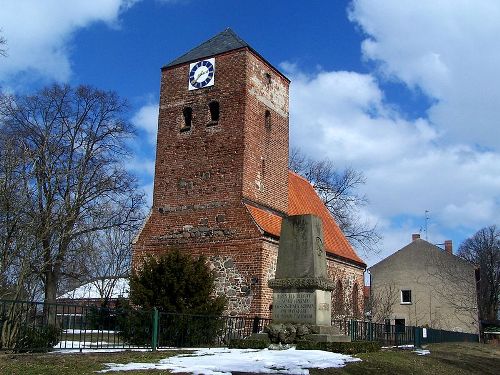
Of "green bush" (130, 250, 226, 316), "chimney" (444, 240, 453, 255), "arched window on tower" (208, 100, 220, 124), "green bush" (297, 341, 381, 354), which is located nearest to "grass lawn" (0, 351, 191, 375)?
"green bush" (297, 341, 381, 354)

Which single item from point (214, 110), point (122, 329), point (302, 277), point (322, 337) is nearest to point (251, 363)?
point (322, 337)

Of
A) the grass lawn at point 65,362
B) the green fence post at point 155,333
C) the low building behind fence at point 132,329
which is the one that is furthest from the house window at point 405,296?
the grass lawn at point 65,362

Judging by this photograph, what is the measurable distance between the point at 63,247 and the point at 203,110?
855 cm

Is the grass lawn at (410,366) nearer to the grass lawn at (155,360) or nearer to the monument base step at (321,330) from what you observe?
the grass lawn at (155,360)

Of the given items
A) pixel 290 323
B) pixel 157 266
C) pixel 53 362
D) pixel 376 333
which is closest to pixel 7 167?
pixel 157 266

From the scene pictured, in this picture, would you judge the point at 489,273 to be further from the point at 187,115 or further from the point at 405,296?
the point at 187,115

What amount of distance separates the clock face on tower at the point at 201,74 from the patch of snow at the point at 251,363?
522 inches

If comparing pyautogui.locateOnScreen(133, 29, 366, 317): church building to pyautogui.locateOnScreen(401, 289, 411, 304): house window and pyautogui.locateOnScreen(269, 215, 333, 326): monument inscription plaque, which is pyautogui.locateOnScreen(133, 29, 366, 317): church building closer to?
pyautogui.locateOnScreen(269, 215, 333, 326): monument inscription plaque

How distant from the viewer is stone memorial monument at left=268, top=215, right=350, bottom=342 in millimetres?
13336

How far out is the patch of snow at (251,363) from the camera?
8805mm

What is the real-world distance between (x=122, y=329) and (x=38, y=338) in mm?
3608

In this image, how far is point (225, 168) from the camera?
68.9ft

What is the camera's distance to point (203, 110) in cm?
2219

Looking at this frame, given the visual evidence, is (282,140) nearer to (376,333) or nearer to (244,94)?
(244,94)
